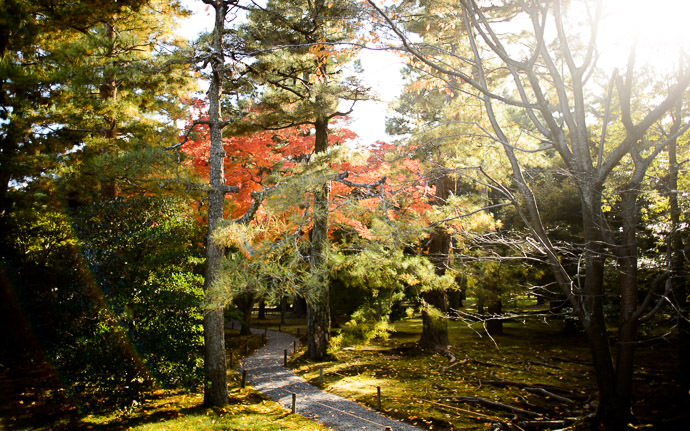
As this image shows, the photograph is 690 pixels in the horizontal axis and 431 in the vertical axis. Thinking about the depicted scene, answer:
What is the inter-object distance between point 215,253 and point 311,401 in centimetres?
412

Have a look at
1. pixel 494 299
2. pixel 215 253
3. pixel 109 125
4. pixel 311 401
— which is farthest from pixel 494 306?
pixel 109 125

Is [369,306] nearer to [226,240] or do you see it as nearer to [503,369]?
[503,369]

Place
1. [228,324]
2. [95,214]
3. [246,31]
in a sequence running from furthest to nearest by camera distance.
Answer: [228,324] < [246,31] < [95,214]

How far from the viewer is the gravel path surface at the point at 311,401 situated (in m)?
6.88

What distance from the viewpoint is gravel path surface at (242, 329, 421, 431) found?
6.88 metres

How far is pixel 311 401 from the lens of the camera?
834 cm

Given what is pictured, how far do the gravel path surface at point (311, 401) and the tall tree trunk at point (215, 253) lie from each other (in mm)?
1637

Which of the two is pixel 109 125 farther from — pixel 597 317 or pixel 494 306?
pixel 494 306

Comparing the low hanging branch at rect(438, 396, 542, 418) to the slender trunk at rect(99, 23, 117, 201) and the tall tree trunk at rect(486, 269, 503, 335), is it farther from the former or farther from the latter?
the slender trunk at rect(99, 23, 117, 201)

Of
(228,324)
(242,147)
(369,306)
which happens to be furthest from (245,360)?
(228,324)

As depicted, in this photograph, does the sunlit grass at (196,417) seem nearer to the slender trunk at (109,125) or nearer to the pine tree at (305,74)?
the pine tree at (305,74)

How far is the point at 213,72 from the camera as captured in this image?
8.06m

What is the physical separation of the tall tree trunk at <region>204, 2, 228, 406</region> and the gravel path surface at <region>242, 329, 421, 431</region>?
5.37 ft

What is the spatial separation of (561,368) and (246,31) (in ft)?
42.5
